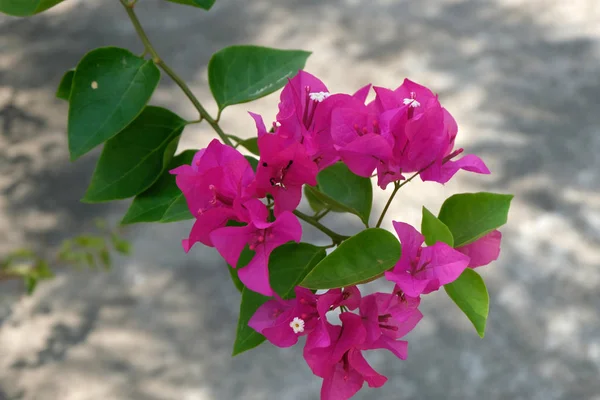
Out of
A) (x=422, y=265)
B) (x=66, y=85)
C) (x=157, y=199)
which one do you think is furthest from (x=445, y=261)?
(x=66, y=85)

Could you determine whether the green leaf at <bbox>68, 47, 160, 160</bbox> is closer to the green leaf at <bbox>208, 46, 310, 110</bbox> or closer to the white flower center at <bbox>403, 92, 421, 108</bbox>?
the green leaf at <bbox>208, 46, 310, 110</bbox>

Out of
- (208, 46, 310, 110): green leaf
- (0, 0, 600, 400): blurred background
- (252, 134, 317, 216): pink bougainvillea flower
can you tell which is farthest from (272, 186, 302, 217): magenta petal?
(0, 0, 600, 400): blurred background

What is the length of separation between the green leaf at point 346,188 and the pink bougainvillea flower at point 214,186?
0.30 ft

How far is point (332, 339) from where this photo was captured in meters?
0.48

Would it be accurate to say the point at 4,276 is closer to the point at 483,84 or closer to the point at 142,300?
the point at 142,300

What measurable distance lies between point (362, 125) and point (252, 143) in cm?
17

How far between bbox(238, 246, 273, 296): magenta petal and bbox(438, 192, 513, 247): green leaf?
0.14 m

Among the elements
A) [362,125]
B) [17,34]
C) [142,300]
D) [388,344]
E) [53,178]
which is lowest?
[142,300]

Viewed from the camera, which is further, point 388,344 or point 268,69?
point 268,69

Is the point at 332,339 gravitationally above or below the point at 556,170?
above

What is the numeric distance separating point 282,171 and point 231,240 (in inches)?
2.3

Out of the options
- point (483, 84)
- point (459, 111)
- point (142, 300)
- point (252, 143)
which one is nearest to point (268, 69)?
point (252, 143)

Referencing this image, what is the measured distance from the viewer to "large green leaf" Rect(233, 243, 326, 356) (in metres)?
0.49

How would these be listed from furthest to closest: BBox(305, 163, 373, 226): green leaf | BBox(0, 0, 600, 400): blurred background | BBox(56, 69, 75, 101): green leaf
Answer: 1. BBox(0, 0, 600, 400): blurred background
2. BBox(56, 69, 75, 101): green leaf
3. BBox(305, 163, 373, 226): green leaf
